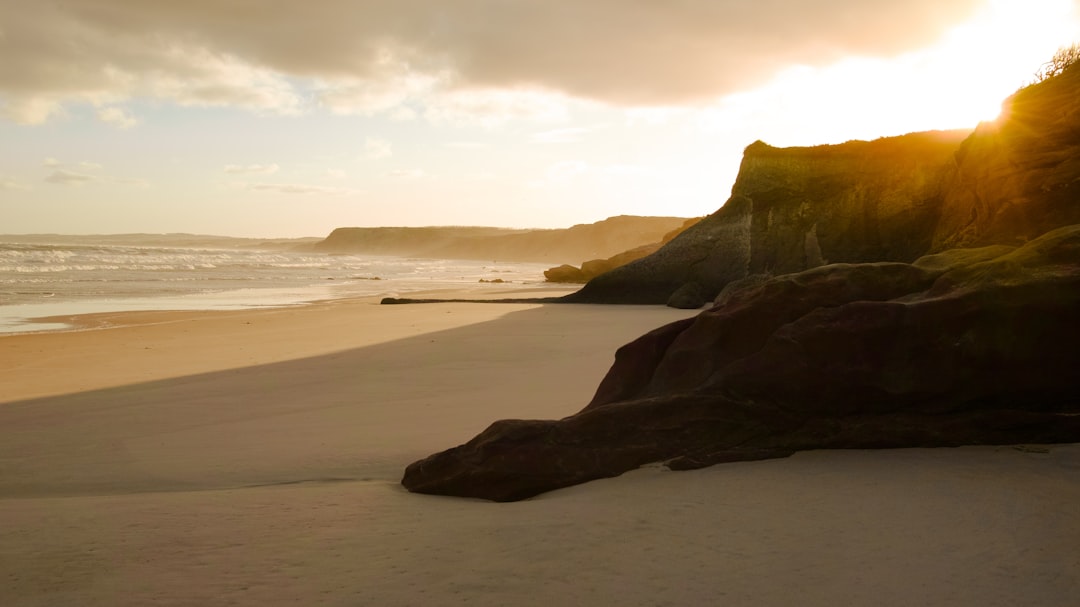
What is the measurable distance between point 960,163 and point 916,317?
5.14 metres

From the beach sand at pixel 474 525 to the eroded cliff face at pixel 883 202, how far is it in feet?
9.42

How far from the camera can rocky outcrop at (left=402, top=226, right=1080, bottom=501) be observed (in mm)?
3418

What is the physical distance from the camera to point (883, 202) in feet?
42.4

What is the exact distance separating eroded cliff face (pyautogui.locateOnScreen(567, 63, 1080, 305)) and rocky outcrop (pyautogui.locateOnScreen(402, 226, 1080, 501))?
2.02 meters

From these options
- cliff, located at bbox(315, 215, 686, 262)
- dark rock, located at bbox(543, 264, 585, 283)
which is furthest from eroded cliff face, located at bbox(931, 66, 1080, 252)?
cliff, located at bbox(315, 215, 686, 262)

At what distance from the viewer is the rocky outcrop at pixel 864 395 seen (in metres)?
3.42

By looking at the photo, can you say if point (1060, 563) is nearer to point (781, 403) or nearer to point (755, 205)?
point (781, 403)

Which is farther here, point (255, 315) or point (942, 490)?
point (255, 315)

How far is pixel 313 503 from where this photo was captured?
3461 mm

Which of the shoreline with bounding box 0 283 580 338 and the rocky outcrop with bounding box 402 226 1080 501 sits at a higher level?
Result: the rocky outcrop with bounding box 402 226 1080 501

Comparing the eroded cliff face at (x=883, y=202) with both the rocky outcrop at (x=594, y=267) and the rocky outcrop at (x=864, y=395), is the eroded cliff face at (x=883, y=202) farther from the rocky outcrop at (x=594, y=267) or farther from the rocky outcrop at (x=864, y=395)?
the rocky outcrop at (x=594, y=267)

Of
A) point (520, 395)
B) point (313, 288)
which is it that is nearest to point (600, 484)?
point (520, 395)

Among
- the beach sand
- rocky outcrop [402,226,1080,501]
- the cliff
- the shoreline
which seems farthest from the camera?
the cliff

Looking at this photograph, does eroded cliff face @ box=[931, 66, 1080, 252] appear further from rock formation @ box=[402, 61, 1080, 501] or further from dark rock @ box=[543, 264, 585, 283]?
dark rock @ box=[543, 264, 585, 283]
